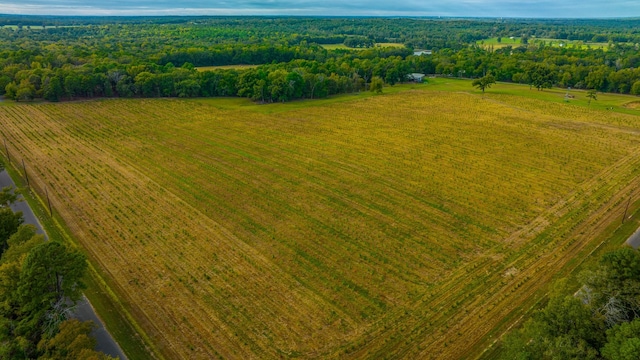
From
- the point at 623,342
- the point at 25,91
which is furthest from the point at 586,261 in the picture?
the point at 25,91

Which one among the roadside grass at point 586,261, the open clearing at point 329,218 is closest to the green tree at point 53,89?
the open clearing at point 329,218

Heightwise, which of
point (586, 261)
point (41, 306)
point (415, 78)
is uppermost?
point (41, 306)

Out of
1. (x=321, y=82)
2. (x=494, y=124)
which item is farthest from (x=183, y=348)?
(x=321, y=82)

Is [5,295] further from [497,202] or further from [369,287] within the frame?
[497,202]

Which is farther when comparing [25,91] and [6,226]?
[25,91]

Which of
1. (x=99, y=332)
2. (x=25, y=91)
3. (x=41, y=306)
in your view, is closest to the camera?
(x=41, y=306)

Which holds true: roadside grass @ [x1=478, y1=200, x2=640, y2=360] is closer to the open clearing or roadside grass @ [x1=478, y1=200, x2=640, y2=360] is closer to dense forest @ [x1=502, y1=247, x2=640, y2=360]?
the open clearing

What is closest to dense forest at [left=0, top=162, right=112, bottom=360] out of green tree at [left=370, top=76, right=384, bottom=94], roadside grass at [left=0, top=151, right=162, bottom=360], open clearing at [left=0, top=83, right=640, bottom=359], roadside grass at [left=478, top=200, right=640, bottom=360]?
roadside grass at [left=0, top=151, right=162, bottom=360]

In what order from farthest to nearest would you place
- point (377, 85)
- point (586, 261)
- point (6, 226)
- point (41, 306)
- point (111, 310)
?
point (377, 85), point (586, 261), point (6, 226), point (111, 310), point (41, 306)

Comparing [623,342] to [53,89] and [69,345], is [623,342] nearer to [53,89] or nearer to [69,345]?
[69,345]
